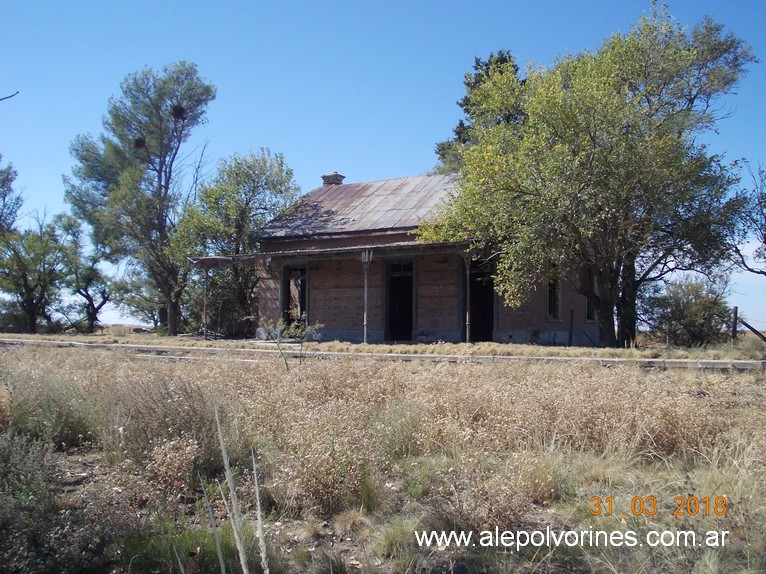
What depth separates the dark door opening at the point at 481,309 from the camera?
68.7 ft

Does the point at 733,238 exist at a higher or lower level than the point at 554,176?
lower

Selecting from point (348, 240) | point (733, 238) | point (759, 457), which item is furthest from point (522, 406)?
point (348, 240)

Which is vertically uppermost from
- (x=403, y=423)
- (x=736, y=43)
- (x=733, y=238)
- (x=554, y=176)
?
(x=736, y=43)

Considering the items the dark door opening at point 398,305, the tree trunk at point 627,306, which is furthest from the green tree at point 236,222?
the tree trunk at point 627,306

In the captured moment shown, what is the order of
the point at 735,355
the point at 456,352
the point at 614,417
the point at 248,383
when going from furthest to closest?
the point at 456,352 → the point at 735,355 → the point at 248,383 → the point at 614,417

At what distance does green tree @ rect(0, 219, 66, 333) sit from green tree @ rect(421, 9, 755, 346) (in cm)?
2497

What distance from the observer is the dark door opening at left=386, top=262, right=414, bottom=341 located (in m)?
21.9

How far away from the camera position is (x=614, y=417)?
5.60 m

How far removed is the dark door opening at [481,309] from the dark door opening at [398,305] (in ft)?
7.20

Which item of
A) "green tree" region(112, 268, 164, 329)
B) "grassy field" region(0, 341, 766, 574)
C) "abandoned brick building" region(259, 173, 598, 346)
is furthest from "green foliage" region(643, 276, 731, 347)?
"green tree" region(112, 268, 164, 329)

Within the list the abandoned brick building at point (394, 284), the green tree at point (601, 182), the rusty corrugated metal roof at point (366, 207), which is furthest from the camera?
the rusty corrugated metal roof at point (366, 207)

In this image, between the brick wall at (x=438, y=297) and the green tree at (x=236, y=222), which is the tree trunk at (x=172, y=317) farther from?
the brick wall at (x=438, y=297)

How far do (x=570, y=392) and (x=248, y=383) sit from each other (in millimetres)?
3704

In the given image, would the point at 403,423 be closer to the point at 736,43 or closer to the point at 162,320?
the point at 736,43
